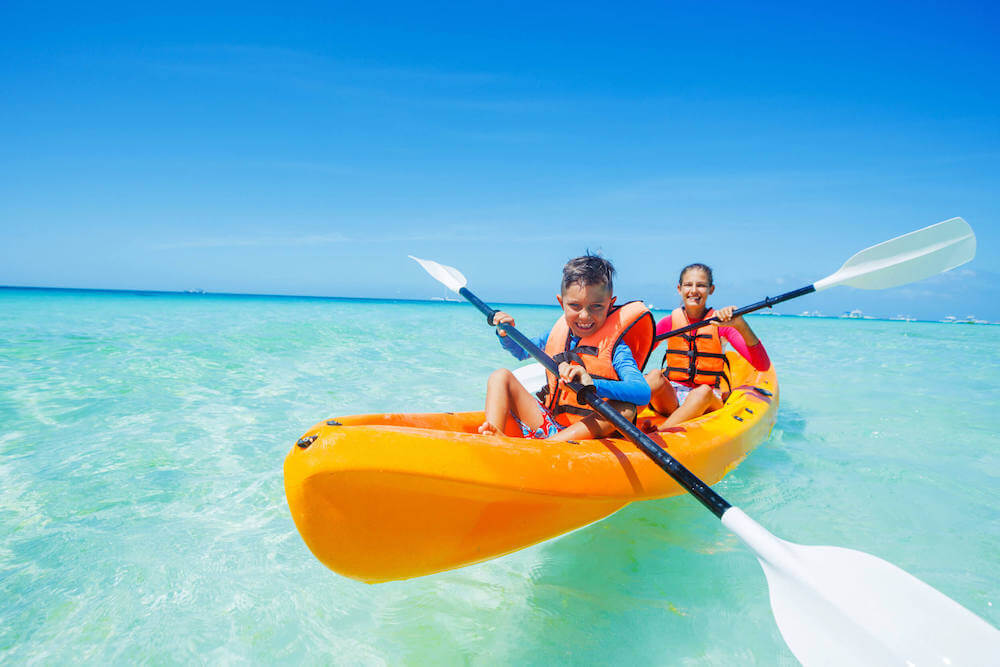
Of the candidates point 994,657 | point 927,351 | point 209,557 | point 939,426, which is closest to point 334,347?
point 209,557

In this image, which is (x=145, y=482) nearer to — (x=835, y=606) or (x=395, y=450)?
(x=395, y=450)

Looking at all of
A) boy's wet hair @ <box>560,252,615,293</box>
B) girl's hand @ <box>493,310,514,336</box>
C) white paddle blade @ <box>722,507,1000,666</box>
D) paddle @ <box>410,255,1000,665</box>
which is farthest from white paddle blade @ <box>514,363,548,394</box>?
white paddle blade @ <box>722,507,1000,666</box>

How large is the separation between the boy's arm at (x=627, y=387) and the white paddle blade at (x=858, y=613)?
717mm

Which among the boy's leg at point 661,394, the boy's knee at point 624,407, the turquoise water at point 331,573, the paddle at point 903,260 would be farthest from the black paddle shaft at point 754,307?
the boy's knee at point 624,407

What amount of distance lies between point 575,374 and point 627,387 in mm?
373

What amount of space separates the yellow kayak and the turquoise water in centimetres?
40

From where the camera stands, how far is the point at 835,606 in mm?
1480

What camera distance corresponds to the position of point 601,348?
8.25ft

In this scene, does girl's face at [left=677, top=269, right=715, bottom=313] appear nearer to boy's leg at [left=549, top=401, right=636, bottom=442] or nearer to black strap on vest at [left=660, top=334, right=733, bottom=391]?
black strap on vest at [left=660, top=334, right=733, bottom=391]

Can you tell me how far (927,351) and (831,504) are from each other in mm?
14589

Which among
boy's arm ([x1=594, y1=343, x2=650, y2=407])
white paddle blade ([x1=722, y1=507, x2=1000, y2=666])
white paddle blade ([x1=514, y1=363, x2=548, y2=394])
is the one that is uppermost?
boy's arm ([x1=594, y1=343, x2=650, y2=407])

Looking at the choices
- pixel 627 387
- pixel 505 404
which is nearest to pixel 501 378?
pixel 505 404

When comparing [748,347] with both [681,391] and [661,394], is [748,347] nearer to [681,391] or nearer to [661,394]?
[681,391]

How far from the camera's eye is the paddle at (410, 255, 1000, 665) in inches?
52.7
